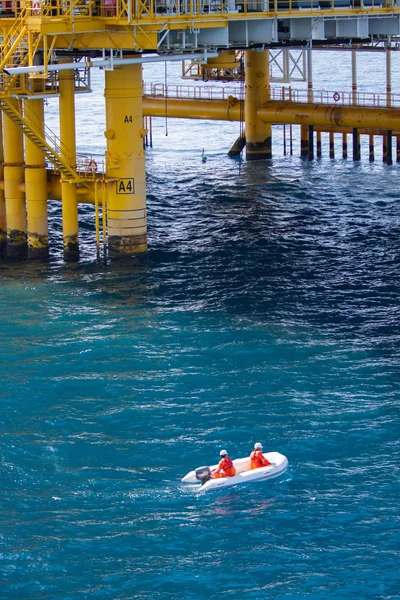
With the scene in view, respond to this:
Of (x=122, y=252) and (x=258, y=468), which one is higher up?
(x=122, y=252)

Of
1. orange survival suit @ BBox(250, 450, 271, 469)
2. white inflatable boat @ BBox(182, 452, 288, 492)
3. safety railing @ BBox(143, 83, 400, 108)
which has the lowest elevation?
white inflatable boat @ BBox(182, 452, 288, 492)

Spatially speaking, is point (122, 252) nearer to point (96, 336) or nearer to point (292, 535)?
point (96, 336)

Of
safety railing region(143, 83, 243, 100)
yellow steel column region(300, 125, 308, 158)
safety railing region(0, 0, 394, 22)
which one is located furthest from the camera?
safety railing region(143, 83, 243, 100)

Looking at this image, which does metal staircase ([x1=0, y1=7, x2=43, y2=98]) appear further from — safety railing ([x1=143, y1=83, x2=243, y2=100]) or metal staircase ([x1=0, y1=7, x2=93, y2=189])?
safety railing ([x1=143, y1=83, x2=243, y2=100])

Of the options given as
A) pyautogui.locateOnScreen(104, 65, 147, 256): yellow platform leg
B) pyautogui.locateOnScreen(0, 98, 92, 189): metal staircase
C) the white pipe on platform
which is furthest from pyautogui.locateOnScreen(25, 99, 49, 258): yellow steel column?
pyautogui.locateOnScreen(104, 65, 147, 256): yellow platform leg

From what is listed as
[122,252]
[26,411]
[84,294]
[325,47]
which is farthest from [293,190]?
[26,411]

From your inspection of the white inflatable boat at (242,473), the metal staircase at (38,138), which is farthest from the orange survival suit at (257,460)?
the metal staircase at (38,138)
